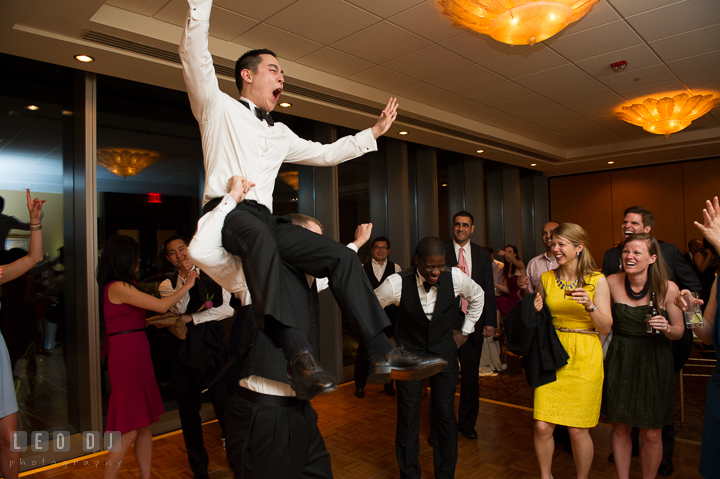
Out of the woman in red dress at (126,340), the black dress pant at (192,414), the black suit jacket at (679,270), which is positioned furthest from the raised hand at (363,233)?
the black suit jacket at (679,270)

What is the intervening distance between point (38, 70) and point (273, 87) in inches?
131

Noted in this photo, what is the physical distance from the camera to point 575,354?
2.90 metres

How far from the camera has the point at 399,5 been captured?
365 centimetres

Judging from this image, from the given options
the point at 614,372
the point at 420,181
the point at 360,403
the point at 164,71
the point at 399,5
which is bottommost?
the point at 360,403

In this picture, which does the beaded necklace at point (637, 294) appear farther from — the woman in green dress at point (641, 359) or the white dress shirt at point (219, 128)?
the white dress shirt at point (219, 128)

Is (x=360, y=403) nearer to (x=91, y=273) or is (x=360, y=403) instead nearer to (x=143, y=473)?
(x=143, y=473)

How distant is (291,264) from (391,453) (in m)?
2.77

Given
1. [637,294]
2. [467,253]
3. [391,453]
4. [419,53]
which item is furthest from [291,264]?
[419,53]

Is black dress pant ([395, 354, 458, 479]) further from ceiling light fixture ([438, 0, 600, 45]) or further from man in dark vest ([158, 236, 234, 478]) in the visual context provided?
→ ceiling light fixture ([438, 0, 600, 45])

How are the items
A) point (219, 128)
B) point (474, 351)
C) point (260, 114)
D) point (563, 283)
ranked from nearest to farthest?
point (219, 128), point (260, 114), point (563, 283), point (474, 351)

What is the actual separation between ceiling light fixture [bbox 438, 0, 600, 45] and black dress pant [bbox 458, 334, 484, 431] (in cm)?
244

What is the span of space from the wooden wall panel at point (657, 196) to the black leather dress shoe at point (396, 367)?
10130 millimetres

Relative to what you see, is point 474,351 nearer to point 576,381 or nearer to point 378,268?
point 576,381

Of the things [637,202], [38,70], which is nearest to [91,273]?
[38,70]
